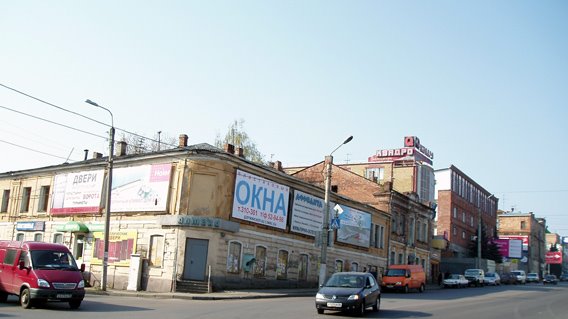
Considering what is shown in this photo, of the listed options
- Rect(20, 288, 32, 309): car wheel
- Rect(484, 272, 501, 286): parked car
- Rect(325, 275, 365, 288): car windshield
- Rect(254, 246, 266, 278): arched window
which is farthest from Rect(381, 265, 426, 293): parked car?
Rect(20, 288, 32, 309): car wheel

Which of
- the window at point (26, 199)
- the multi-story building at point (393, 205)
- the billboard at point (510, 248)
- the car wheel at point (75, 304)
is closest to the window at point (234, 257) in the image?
the car wheel at point (75, 304)

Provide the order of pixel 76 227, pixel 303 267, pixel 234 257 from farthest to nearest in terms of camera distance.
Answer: pixel 303 267, pixel 76 227, pixel 234 257

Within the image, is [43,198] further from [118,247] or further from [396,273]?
[396,273]

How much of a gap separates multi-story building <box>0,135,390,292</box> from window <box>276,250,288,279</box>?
62 millimetres

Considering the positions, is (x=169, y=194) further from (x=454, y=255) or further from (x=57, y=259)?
(x=454, y=255)

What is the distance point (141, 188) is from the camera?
31.2 m

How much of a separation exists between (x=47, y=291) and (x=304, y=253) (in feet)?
70.7

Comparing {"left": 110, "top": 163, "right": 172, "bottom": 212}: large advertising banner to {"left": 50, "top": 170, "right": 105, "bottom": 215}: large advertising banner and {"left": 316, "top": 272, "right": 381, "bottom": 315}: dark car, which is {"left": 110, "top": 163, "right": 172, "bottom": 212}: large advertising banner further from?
{"left": 316, "top": 272, "right": 381, "bottom": 315}: dark car

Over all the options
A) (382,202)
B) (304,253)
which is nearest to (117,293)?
(304,253)

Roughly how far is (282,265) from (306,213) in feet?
13.9

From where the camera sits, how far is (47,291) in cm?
1683

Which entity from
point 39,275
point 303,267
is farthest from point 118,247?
point 39,275

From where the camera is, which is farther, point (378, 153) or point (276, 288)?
point (378, 153)

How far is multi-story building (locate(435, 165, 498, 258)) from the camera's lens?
72.2 metres
